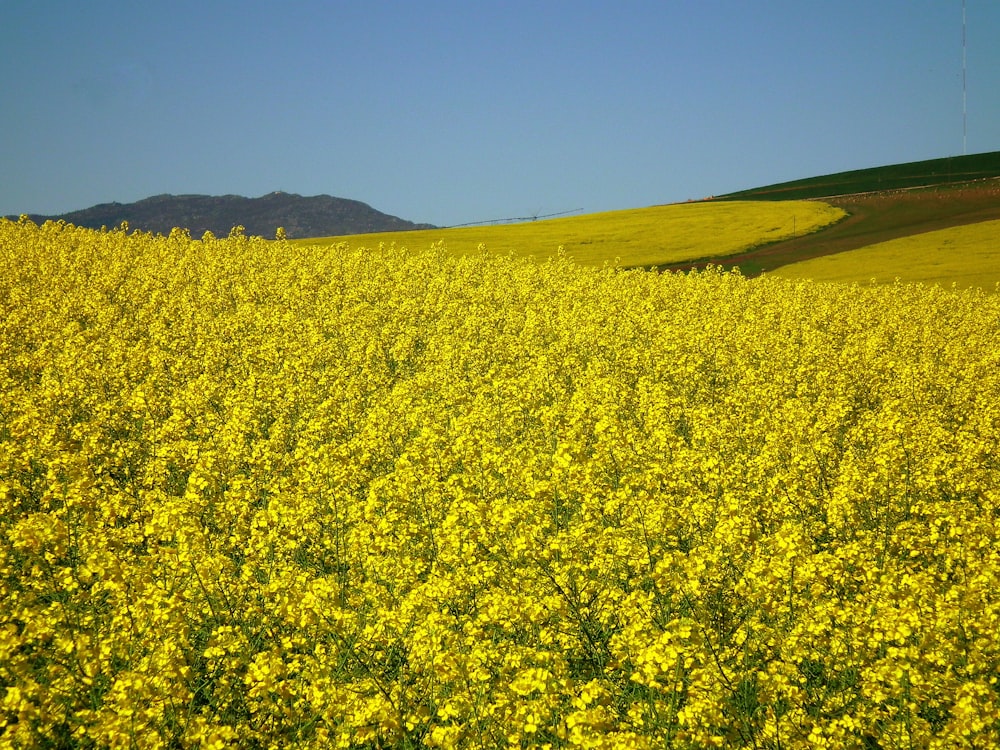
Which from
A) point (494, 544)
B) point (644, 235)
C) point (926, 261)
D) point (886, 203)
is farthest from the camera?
point (886, 203)

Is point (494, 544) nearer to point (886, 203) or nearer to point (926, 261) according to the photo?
point (926, 261)

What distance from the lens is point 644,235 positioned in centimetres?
5412

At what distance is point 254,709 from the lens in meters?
5.53

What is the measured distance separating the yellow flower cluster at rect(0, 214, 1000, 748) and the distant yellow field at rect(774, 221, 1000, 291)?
732 inches

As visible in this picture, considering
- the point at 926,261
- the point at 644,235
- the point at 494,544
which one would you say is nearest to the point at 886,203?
the point at 644,235

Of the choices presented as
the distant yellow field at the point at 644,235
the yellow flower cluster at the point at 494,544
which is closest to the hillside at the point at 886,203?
the distant yellow field at the point at 644,235

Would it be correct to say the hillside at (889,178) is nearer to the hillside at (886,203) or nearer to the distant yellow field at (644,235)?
the hillside at (886,203)

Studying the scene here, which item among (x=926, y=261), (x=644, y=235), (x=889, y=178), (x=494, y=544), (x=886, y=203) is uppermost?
(x=889, y=178)

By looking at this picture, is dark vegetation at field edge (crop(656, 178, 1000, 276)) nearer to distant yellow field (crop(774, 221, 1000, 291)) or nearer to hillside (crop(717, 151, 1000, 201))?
distant yellow field (crop(774, 221, 1000, 291))

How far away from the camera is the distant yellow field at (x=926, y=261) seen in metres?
34.8

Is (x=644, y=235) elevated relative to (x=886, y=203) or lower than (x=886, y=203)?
lower

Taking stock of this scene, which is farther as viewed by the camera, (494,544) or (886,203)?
(886,203)

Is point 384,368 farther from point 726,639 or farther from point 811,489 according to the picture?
→ point 726,639

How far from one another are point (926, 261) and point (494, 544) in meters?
38.1
